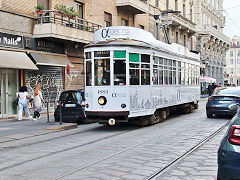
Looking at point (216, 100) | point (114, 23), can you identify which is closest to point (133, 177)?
point (216, 100)

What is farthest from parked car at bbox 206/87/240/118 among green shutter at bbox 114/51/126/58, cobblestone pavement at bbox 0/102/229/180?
green shutter at bbox 114/51/126/58

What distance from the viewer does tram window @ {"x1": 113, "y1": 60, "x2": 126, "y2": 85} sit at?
37.1ft

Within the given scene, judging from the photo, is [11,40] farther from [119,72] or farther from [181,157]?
[181,157]

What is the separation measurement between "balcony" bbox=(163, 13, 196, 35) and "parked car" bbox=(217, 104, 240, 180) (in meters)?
31.1

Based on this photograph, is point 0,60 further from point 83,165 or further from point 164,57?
point 83,165

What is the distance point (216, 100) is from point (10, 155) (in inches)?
394

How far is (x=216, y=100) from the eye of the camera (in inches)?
590

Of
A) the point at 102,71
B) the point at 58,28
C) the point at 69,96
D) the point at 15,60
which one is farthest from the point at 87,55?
the point at 58,28

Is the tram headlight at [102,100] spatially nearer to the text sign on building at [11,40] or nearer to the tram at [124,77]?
the tram at [124,77]

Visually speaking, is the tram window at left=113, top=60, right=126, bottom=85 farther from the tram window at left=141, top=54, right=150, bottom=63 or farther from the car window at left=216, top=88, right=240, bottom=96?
the car window at left=216, top=88, right=240, bottom=96

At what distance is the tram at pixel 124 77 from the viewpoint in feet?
36.9

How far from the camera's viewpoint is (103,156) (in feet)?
23.7

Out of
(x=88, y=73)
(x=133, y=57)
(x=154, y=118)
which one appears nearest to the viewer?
(x=133, y=57)

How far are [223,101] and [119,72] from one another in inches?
229
